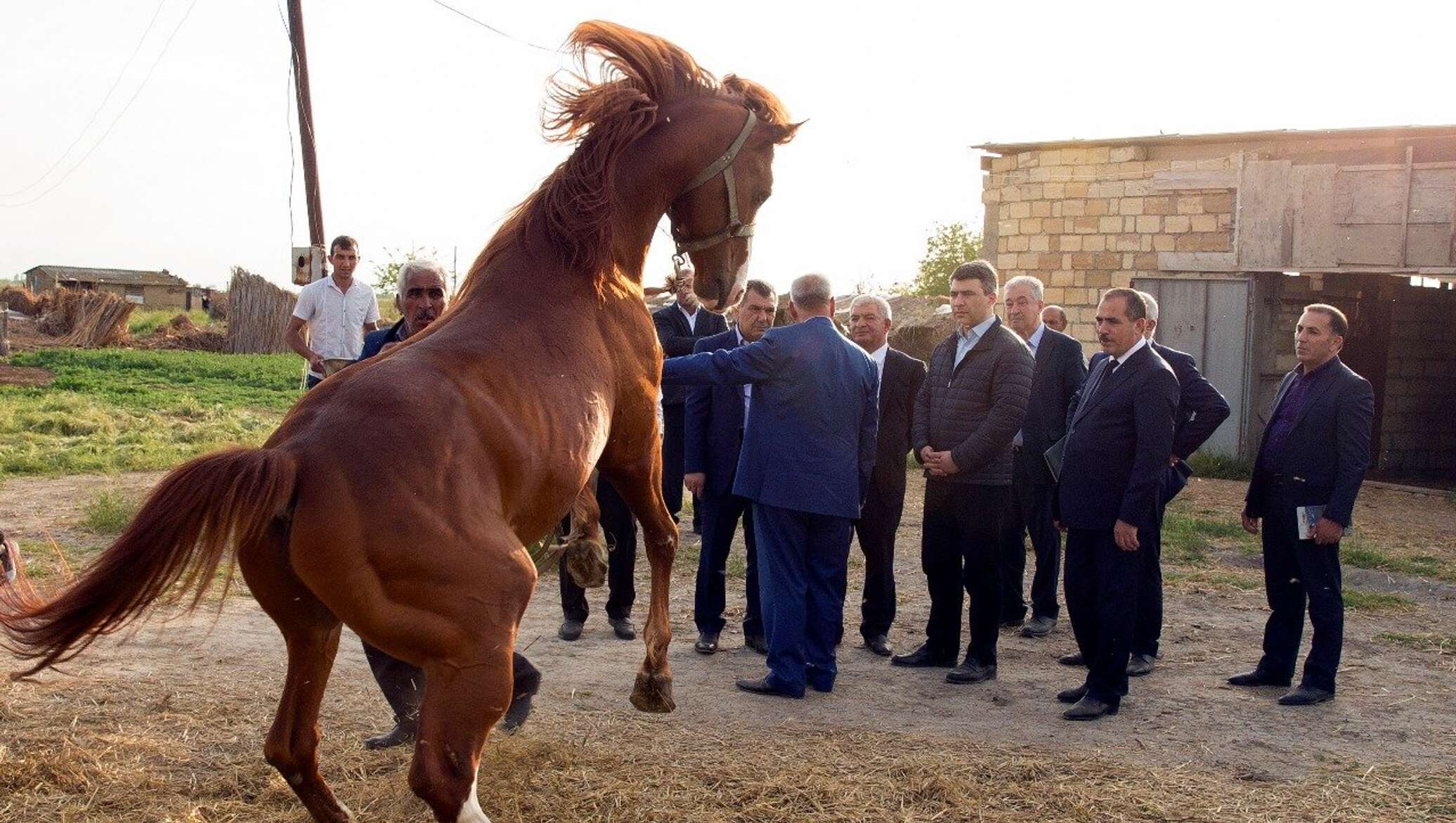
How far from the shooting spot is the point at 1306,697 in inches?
235

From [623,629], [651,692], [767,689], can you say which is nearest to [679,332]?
[623,629]

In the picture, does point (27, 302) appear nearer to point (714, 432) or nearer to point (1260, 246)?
point (1260, 246)

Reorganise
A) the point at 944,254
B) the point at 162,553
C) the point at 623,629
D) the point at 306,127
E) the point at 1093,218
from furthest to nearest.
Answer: the point at 944,254 → the point at 1093,218 → the point at 306,127 → the point at 623,629 → the point at 162,553

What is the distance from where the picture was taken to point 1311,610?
6051 mm

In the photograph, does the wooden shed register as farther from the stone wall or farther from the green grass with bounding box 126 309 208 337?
the stone wall

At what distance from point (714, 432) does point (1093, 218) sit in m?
10.8

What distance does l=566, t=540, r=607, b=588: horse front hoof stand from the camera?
444cm

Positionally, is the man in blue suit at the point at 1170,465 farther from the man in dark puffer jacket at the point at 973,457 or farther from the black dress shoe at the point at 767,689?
the black dress shoe at the point at 767,689

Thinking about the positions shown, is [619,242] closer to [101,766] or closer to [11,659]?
[101,766]

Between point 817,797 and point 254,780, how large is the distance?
207 centimetres

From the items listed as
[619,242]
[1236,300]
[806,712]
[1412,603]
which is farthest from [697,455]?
[1236,300]

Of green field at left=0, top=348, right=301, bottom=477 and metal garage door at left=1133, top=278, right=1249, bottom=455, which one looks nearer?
green field at left=0, top=348, right=301, bottom=477

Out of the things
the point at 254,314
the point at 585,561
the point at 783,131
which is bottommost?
the point at 585,561

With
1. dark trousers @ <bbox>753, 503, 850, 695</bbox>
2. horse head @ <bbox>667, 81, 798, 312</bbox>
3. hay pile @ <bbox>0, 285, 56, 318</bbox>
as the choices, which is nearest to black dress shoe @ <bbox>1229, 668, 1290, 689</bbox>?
dark trousers @ <bbox>753, 503, 850, 695</bbox>
